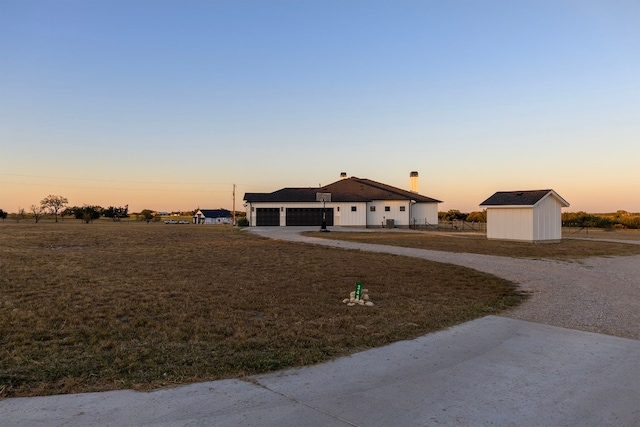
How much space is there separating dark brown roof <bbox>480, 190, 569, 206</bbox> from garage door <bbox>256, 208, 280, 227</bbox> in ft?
73.9

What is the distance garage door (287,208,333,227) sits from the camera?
43.7m

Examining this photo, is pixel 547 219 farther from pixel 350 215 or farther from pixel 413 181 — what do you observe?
pixel 413 181

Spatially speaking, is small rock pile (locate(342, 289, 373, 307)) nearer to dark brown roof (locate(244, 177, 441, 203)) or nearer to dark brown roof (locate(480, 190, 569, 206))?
dark brown roof (locate(480, 190, 569, 206))

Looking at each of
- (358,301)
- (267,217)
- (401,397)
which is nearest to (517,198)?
(358,301)

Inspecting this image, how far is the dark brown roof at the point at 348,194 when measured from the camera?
4397 cm

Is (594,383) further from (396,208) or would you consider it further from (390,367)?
(396,208)

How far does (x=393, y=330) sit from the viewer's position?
5.90 metres

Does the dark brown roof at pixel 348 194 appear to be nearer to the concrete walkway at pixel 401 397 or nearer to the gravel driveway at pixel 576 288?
the gravel driveway at pixel 576 288

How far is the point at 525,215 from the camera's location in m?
→ 23.8

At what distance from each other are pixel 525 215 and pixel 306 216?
23693mm

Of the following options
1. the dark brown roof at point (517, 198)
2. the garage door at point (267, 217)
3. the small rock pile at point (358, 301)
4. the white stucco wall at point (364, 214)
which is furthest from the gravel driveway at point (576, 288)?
the garage door at point (267, 217)

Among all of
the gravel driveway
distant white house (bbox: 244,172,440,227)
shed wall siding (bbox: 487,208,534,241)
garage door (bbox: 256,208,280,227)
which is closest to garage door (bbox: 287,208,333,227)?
distant white house (bbox: 244,172,440,227)

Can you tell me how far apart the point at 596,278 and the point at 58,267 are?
1420 centimetres

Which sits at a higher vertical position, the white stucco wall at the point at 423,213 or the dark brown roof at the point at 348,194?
the dark brown roof at the point at 348,194
